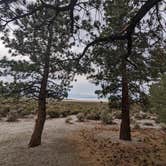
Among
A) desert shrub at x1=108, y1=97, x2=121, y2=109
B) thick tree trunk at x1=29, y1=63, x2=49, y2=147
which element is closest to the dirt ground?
thick tree trunk at x1=29, y1=63, x2=49, y2=147

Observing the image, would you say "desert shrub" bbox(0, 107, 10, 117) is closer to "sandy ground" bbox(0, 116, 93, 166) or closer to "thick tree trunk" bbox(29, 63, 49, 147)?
"sandy ground" bbox(0, 116, 93, 166)

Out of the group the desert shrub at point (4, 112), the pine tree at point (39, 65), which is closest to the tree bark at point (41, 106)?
the pine tree at point (39, 65)

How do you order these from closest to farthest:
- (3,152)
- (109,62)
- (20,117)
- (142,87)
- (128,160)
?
(109,62)
(128,160)
(3,152)
(142,87)
(20,117)

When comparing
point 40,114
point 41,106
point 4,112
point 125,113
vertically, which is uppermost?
point 4,112

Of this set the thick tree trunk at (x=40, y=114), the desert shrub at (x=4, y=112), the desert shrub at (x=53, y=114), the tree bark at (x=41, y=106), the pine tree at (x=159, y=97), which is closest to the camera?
the tree bark at (x=41, y=106)

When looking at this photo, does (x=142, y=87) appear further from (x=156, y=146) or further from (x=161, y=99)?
(x=156, y=146)

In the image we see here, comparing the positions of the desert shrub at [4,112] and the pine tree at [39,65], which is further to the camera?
the desert shrub at [4,112]

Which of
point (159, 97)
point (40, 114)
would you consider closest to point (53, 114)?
point (159, 97)

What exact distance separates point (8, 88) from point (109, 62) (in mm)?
6064

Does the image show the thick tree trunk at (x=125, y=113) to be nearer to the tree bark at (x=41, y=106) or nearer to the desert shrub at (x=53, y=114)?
the tree bark at (x=41, y=106)

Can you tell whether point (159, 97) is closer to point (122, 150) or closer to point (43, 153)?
point (122, 150)

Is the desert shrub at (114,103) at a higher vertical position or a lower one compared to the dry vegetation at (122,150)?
higher

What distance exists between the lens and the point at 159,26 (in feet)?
30.9

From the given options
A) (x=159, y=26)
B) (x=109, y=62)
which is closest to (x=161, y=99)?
(x=109, y=62)
